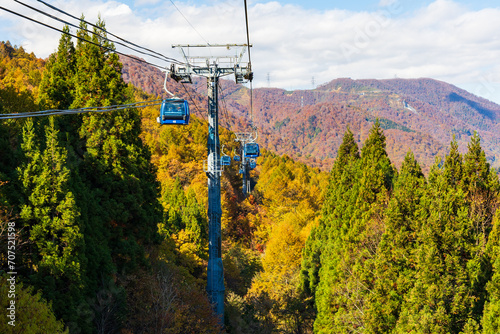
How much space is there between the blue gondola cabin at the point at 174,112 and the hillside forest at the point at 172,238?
9.53 ft

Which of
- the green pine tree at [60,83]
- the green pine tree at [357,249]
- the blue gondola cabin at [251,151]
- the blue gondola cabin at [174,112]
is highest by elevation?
the green pine tree at [60,83]

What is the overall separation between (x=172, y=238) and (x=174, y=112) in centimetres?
1911

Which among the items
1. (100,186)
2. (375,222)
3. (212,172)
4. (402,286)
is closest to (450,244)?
(402,286)

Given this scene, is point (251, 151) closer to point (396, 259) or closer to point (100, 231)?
point (100, 231)

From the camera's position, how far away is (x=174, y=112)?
44.7 feet

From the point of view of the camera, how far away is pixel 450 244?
14227 millimetres

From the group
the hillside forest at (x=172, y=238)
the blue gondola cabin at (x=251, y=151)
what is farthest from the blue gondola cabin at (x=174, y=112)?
the blue gondola cabin at (x=251, y=151)

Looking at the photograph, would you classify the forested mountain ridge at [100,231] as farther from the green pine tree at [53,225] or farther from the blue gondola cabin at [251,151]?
the blue gondola cabin at [251,151]

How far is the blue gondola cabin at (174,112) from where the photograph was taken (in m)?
13.6

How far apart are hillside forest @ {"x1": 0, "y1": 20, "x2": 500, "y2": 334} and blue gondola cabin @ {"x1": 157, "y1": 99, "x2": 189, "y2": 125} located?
291 centimetres

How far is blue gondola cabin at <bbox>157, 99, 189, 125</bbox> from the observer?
13.6 metres

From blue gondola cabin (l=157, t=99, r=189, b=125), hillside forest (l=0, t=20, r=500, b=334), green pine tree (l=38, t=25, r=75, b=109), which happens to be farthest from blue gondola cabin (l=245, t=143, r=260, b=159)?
blue gondola cabin (l=157, t=99, r=189, b=125)

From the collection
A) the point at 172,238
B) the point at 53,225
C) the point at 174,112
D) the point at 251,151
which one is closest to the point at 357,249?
the point at 174,112

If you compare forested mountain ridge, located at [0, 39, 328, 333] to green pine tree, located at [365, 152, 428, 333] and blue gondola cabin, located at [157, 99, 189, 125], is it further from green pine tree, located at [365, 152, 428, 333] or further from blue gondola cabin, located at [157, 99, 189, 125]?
green pine tree, located at [365, 152, 428, 333]
